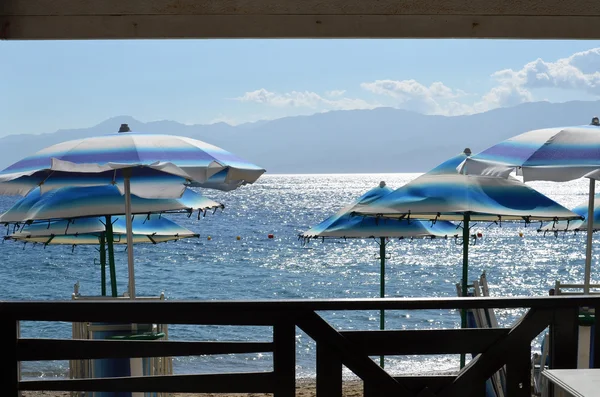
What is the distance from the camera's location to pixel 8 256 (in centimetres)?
3875

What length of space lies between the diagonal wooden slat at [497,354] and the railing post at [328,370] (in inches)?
12.8

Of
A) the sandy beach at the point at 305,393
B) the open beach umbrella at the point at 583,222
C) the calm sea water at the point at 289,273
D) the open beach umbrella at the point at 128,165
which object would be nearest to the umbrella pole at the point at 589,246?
the open beach umbrella at the point at 583,222

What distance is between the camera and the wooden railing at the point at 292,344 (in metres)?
2.39

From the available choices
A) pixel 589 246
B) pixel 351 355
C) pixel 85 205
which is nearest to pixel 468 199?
pixel 589 246

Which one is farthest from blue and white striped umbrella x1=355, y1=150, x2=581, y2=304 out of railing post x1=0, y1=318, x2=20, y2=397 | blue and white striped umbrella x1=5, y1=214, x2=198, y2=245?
railing post x1=0, y1=318, x2=20, y2=397

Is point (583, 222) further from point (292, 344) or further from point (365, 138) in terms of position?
point (365, 138)

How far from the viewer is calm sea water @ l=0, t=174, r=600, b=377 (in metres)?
18.9

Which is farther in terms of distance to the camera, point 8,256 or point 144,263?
point 8,256

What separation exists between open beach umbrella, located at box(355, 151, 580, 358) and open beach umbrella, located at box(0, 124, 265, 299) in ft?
3.91

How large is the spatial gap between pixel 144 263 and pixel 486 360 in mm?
34657
